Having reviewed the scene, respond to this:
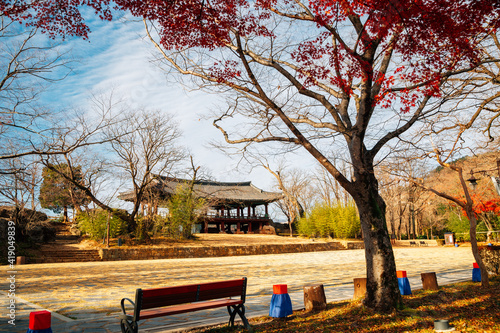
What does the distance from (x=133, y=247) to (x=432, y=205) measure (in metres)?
31.5

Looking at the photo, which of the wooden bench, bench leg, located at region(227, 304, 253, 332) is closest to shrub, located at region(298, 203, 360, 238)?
bench leg, located at region(227, 304, 253, 332)

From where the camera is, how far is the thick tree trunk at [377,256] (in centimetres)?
469

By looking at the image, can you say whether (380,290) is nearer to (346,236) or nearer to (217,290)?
(217,290)

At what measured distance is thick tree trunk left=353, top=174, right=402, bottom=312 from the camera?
4690 millimetres

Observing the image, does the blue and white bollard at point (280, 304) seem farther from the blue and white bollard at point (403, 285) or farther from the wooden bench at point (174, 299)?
the blue and white bollard at point (403, 285)

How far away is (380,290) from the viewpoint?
4707mm

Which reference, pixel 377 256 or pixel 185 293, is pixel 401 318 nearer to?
pixel 377 256

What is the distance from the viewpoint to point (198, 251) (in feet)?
65.6

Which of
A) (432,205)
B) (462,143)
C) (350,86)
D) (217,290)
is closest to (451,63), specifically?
(350,86)

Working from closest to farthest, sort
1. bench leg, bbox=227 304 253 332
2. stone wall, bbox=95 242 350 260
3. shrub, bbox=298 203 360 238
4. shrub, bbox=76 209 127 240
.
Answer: bench leg, bbox=227 304 253 332 < stone wall, bbox=95 242 350 260 < shrub, bbox=76 209 127 240 < shrub, bbox=298 203 360 238

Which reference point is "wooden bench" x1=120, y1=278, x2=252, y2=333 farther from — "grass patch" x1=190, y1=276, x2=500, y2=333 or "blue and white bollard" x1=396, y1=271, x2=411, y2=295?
"blue and white bollard" x1=396, y1=271, x2=411, y2=295

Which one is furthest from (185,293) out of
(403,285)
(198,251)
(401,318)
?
(198,251)

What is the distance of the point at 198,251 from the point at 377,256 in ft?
54.0

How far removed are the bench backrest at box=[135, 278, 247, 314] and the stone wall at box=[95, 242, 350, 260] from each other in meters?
15.5
